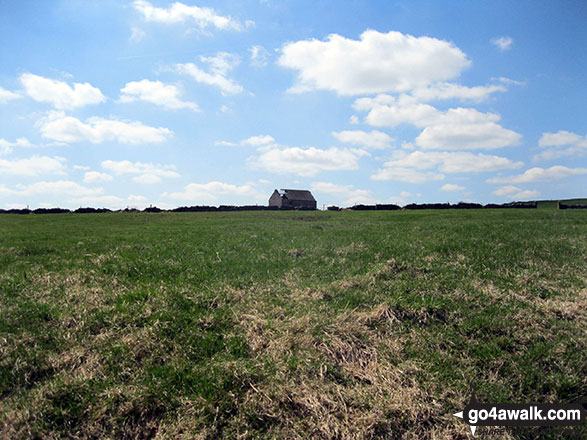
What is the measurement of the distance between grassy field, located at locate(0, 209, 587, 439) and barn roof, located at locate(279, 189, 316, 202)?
320 feet

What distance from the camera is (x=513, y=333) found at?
8.20 m

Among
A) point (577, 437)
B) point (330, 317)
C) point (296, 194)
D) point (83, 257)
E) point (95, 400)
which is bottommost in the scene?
point (577, 437)

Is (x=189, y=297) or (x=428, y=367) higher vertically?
(x=189, y=297)

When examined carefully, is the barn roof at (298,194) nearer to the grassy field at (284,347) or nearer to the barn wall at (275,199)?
the barn wall at (275,199)

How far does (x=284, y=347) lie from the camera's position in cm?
764

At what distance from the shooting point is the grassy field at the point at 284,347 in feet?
19.5

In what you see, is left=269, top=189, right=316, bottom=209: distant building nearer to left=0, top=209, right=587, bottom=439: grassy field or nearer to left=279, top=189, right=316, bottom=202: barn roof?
left=279, top=189, right=316, bottom=202: barn roof

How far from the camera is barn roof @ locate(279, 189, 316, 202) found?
363ft

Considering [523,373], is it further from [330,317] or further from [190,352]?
[190,352]

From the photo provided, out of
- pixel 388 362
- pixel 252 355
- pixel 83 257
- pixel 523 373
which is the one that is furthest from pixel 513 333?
pixel 83 257

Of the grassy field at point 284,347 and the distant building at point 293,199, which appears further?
the distant building at point 293,199

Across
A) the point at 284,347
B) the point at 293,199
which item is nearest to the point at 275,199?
the point at 293,199

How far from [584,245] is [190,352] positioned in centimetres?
1806

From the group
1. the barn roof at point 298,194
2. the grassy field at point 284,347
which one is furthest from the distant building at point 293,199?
the grassy field at point 284,347
